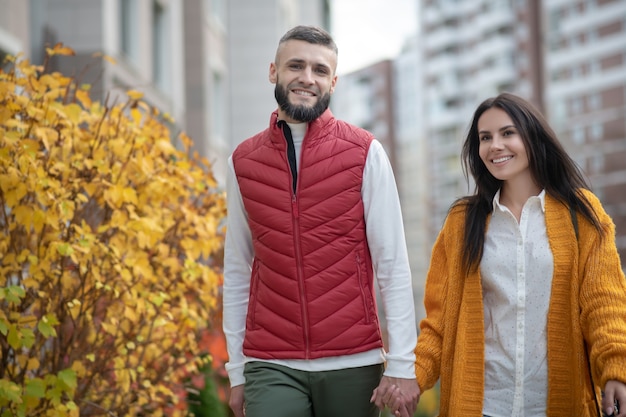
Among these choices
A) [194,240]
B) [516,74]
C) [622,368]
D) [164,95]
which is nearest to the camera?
[622,368]

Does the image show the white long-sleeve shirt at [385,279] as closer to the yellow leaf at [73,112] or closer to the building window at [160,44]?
the yellow leaf at [73,112]

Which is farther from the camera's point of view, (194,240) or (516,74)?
(516,74)

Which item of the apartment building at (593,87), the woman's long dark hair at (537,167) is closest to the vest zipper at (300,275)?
the woman's long dark hair at (537,167)

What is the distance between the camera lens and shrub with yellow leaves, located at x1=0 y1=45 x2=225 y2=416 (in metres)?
4.71

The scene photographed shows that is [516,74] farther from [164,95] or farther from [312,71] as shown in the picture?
[312,71]

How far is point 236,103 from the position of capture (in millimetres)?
24797

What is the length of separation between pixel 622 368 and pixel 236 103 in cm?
2165

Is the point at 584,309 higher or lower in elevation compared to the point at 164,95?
lower

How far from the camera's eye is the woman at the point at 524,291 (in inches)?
149

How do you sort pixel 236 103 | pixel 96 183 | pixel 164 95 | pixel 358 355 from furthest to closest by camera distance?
pixel 236 103, pixel 164 95, pixel 96 183, pixel 358 355

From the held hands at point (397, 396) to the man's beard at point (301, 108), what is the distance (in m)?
1.03

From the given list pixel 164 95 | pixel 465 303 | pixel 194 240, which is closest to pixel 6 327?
pixel 194 240

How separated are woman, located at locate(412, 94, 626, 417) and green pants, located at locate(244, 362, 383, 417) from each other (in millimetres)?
267

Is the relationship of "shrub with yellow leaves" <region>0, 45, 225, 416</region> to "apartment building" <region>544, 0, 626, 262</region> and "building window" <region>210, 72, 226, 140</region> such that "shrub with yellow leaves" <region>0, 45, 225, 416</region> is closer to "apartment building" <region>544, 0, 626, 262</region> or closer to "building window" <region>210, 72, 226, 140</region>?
"building window" <region>210, 72, 226, 140</region>
